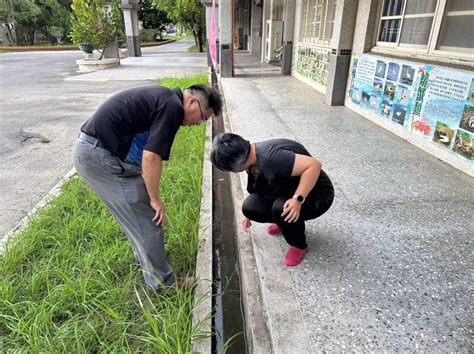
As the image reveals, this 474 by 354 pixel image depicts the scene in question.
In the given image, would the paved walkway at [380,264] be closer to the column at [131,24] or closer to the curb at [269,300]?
the curb at [269,300]

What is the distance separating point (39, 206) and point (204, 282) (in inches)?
A: 80.1

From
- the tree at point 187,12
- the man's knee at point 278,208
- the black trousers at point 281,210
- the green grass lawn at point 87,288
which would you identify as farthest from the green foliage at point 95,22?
the man's knee at point 278,208

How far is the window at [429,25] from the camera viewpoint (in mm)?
3734

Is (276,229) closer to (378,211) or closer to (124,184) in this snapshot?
(378,211)

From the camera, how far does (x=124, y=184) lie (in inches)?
75.9

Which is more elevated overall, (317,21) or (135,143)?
(317,21)

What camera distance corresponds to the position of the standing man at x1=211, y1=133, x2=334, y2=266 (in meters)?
1.91

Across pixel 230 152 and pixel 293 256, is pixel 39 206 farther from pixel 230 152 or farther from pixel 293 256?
pixel 293 256

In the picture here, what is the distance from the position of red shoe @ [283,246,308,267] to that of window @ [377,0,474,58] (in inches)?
120

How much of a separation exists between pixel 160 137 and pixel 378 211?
2098 millimetres

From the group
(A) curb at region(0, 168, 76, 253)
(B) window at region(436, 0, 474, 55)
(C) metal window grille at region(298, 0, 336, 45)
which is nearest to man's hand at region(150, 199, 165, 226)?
(A) curb at region(0, 168, 76, 253)

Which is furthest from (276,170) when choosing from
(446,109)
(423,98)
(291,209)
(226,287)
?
(423,98)

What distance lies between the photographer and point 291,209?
1922 mm

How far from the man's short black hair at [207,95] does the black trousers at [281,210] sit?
0.70 m
